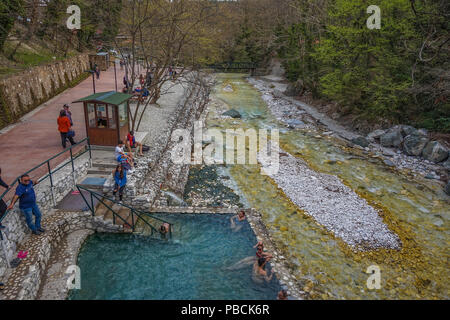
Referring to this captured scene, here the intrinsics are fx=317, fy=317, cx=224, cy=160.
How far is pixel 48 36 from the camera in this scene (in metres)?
29.8

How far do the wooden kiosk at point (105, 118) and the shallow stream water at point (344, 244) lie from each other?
5.70 m

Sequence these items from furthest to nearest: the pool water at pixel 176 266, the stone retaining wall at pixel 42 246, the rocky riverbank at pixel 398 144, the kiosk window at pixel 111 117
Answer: the rocky riverbank at pixel 398 144 → the kiosk window at pixel 111 117 → the pool water at pixel 176 266 → the stone retaining wall at pixel 42 246

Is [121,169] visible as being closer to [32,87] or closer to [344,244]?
[344,244]

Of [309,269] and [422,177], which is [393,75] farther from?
[309,269]

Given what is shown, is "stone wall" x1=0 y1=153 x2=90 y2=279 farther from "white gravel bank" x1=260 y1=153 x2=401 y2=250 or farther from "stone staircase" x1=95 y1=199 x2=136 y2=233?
"white gravel bank" x1=260 y1=153 x2=401 y2=250

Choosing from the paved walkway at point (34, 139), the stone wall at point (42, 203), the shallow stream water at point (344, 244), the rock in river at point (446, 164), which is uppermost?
the paved walkway at point (34, 139)

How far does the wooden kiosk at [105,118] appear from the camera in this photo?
13.2 metres

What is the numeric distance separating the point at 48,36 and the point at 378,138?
2999 centimetres

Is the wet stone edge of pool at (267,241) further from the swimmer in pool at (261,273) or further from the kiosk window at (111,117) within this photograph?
the kiosk window at (111,117)

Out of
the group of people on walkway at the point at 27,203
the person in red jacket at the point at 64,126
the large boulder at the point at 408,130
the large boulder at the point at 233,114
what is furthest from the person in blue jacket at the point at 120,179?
the large boulder at the point at 408,130

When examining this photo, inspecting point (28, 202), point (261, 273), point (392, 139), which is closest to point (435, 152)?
point (392, 139)

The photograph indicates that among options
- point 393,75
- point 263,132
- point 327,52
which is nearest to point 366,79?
point 393,75

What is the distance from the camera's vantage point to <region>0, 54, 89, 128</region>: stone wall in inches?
630

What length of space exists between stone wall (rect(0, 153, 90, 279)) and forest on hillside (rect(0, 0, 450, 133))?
309 inches
